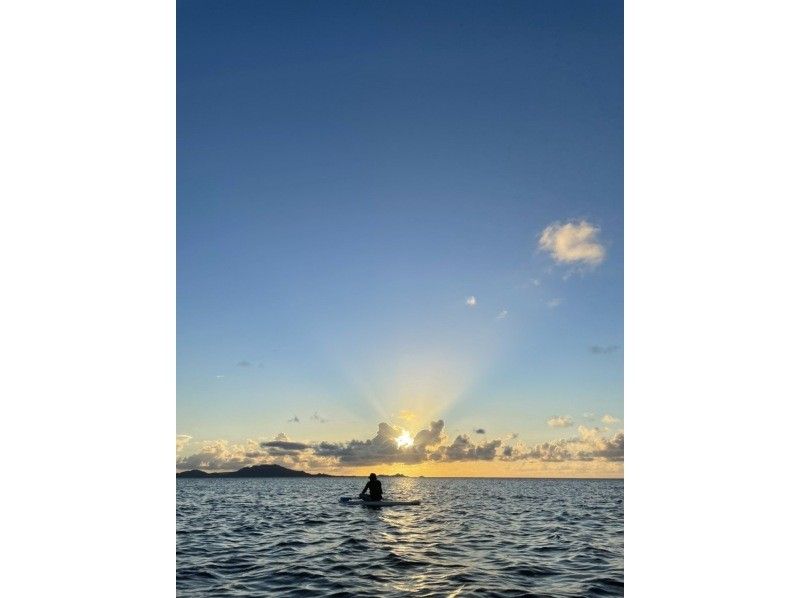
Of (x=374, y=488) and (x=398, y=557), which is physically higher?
(x=398, y=557)

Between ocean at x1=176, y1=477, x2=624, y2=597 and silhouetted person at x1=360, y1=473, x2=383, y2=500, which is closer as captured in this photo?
ocean at x1=176, y1=477, x2=624, y2=597

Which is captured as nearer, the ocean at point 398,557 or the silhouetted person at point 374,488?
the ocean at point 398,557

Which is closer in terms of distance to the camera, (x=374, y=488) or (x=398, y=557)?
(x=398, y=557)
